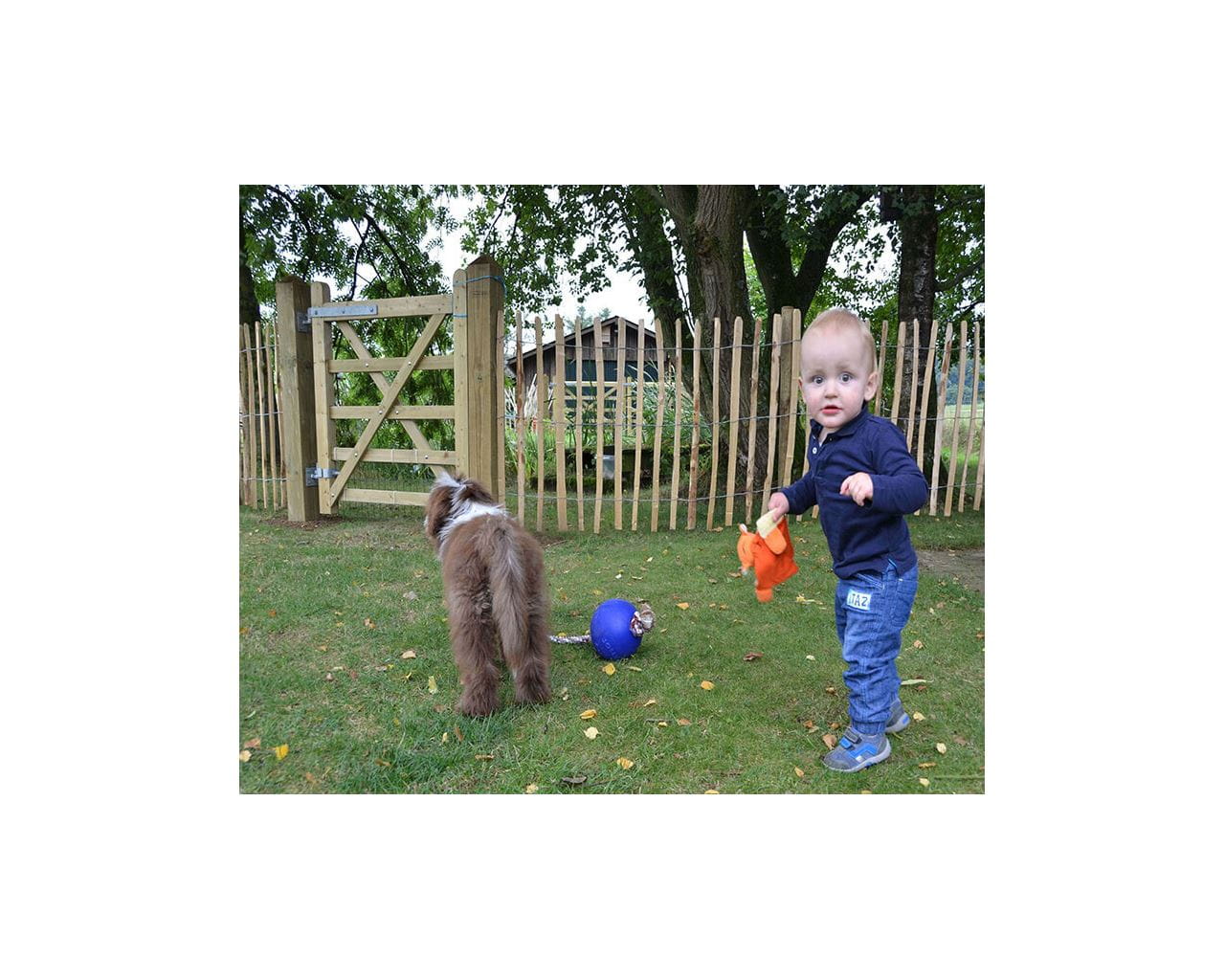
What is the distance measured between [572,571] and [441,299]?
132 centimetres

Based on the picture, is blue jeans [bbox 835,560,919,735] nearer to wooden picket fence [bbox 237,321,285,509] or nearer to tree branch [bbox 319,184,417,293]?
wooden picket fence [bbox 237,321,285,509]

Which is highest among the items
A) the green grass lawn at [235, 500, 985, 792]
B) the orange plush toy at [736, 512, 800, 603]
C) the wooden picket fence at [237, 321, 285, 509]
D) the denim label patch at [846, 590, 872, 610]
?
the wooden picket fence at [237, 321, 285, 509]

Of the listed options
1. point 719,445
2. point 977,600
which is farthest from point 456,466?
point 977,600

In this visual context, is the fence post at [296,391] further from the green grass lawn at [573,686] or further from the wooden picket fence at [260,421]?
the green grass lawn at [573,686]

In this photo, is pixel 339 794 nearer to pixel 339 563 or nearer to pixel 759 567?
pixel 339 563

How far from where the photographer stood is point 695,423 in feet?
11.0

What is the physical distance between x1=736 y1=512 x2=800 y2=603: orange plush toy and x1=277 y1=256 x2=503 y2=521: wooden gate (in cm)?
133

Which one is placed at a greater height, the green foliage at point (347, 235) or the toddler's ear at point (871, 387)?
the green foliage at point (347, 235)

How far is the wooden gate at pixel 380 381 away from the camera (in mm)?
2254

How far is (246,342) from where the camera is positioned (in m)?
1.87

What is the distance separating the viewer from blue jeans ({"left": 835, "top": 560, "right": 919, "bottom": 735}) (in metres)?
1.56

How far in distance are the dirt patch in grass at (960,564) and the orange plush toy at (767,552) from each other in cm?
135

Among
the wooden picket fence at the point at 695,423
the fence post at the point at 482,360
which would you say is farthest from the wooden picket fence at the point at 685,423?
the fence post at the point at 482,360

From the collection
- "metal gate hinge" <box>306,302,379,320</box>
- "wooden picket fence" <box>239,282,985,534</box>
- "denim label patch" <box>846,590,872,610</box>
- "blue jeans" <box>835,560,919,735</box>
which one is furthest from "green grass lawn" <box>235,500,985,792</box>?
"metal gate hinge" <box>306,302,379,320</box>
